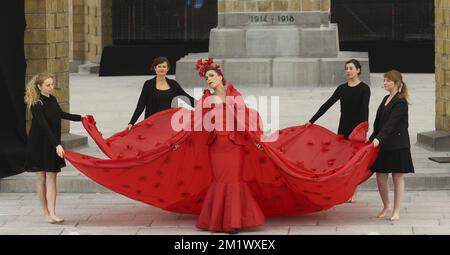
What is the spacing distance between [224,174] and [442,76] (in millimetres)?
7004

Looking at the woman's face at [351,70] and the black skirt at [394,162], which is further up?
the woman's face at [351,70]

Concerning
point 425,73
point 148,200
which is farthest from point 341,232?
point 425,73

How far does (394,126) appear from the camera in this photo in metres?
12.7

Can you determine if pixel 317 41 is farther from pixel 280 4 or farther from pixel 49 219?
pixel 49 219

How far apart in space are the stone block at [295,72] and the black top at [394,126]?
17.0m

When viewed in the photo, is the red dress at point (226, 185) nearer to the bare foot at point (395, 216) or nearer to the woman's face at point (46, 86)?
A: the bare foot at point (395, 216)

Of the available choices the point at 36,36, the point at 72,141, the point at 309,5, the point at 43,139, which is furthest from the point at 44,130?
the point at 309,5

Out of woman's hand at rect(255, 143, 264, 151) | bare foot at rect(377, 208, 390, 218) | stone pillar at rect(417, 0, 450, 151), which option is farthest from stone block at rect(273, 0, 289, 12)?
woman's hand at rect(255, 143, 264, 151)

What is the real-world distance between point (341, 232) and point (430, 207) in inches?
78.3

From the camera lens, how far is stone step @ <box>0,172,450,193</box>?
15.2 metres

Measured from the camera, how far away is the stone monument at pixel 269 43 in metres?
29.9

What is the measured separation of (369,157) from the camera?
12.7m

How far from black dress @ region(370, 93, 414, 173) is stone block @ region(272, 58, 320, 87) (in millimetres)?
17005

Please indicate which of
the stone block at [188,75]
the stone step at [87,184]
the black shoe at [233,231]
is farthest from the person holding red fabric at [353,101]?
the stone block at [188,75]
